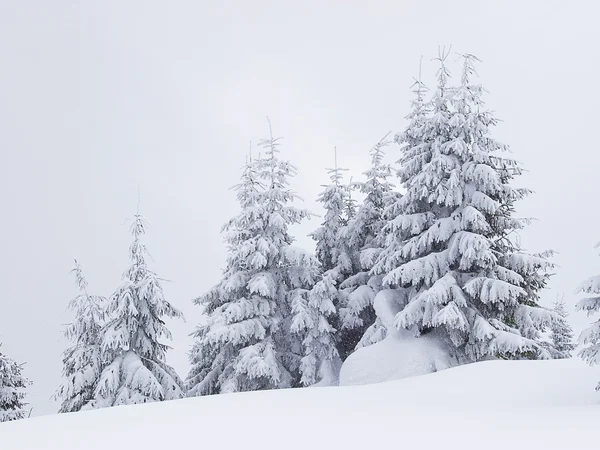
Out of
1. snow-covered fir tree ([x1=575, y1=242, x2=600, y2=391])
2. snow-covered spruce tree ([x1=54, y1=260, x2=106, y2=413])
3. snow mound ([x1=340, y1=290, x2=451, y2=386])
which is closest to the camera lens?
snow-covered fir tree ([x1=575, y1=242, x2=600, y2=391])

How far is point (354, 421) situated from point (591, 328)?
424cm

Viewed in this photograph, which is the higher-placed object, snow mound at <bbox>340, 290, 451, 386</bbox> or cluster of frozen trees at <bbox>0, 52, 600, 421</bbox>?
cluster of frozen trees at <bbox>0, 52, 600, 421</bbox>

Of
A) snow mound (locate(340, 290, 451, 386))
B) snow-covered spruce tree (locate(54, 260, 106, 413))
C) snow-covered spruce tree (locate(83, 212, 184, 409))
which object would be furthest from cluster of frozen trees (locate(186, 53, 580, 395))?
snow-covered spruce tree (locate(54, 260, 106, 413))

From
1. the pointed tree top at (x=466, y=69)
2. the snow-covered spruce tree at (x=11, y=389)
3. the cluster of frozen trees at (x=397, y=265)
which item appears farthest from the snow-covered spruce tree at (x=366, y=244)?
the snow-covered spruce tree at (x=11, y=389)

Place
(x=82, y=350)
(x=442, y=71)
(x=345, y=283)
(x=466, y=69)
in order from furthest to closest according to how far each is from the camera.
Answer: (x=345, y=283) < (x=82, y=350) < (x=442, y=71) < (x=466, y=69)

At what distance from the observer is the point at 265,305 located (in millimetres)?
17578

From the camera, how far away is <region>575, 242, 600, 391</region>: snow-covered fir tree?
768 cm

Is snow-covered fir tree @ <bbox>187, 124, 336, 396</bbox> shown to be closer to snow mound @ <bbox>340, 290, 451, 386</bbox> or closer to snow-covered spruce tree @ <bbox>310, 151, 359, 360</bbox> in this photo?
snow-covered spruce tree @ <bbox>310, 151, 359, 360</bbox>

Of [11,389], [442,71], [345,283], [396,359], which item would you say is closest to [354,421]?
[396,359]

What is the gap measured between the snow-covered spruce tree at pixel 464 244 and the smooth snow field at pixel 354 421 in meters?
3.74

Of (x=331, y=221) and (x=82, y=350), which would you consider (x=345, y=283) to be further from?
(x=82, y=350)

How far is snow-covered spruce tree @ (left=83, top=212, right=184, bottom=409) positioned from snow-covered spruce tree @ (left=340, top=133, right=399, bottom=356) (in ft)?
21.5

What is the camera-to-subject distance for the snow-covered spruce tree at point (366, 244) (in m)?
18.0

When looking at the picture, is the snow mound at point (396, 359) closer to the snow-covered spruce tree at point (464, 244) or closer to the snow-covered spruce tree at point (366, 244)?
the snow-covered spruce tree at point (464, 244)
